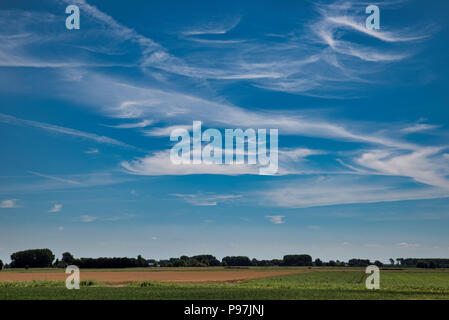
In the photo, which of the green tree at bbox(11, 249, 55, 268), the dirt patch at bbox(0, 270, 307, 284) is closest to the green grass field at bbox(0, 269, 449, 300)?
the dirt patch at bbox(0, 270, 307, 284)

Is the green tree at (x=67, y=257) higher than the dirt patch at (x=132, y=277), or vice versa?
the dirt patch at (x=132, y=277)

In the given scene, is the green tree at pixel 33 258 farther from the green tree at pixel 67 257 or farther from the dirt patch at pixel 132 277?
the dirt patch at pixel 132 277

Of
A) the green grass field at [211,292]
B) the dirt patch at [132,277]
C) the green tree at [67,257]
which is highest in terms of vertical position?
the green grass field at [211,292]

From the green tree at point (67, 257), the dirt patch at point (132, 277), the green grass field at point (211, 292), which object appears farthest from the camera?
the green tree at point (67, 257)

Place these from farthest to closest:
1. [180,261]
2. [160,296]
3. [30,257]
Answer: [180,261] < [30,257] < [160,296]

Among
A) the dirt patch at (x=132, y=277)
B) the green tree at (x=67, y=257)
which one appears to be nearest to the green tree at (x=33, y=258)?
the green tree at (x=67, y=257)

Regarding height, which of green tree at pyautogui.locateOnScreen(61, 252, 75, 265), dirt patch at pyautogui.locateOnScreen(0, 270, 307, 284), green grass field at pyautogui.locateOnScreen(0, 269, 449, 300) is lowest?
green tree at pyautogui.locateOnScreen(61, 252, 75, 265)

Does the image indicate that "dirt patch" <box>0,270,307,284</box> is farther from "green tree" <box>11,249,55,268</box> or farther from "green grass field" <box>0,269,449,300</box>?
"green tree" <box>11,249,55,268</box>

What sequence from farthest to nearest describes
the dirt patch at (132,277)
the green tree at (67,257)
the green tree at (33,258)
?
the green tree at (67,257)
the green tree at (33,258)
the dirt patch at (132,277)
